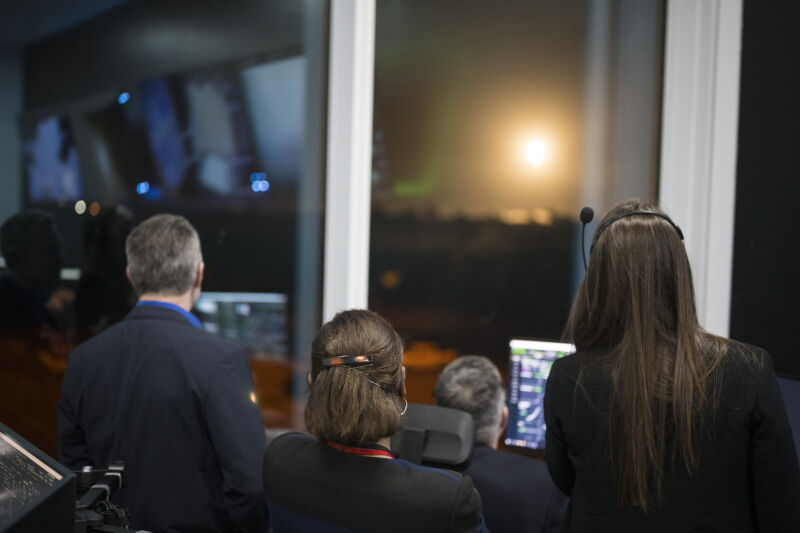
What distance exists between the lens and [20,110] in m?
2.54

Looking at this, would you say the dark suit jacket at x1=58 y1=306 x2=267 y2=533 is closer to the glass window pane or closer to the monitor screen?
the glass window pane

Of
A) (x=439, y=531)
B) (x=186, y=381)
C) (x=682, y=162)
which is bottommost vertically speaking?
(x=439, y=531)

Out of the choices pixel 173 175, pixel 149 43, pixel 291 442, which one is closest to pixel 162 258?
pixel 291 442

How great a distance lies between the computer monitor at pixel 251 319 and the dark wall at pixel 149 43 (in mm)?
921

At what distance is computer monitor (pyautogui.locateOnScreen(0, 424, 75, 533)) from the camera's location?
1.82 ft

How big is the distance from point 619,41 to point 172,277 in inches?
83.6

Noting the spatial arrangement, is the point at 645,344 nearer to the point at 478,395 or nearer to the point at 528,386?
the point at 478,395

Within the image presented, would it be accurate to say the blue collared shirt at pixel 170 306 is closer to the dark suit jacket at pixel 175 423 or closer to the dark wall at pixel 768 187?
the dark suit jacket at pixel 175 423

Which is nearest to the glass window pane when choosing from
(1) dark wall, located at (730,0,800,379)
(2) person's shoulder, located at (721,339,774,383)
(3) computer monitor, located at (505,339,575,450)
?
(3) computer monitor, located at (505,339,575,450)

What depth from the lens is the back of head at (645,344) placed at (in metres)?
1.25

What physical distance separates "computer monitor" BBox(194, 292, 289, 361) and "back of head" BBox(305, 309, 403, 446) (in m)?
1.48

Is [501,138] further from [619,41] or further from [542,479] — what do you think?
[542,479]

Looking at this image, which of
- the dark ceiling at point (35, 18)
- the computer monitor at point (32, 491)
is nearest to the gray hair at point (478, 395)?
the computer monitor at point (32, 491)

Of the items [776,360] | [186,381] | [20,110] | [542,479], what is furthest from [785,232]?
[20,110]
